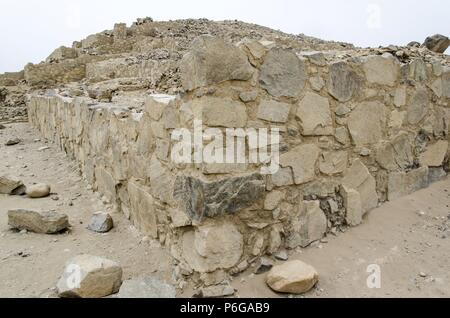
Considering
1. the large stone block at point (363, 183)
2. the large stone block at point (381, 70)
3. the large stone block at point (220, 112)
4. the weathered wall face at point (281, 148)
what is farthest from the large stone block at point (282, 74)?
the large stone block at point (363, 183)

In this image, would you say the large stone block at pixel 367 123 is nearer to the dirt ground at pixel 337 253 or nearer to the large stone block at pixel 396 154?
the large stone block at pixel 396 154

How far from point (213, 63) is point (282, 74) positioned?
502 millimetres

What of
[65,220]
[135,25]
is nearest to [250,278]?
[65,220]

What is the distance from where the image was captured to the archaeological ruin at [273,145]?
216 cm

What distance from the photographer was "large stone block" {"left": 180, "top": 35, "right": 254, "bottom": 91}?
2072 millimetres

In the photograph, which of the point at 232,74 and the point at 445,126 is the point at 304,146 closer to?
the point at 232,74

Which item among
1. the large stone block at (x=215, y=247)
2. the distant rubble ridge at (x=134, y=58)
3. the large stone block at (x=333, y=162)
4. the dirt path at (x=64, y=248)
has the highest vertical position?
the distant rubble ridge at (x=134, y=58)

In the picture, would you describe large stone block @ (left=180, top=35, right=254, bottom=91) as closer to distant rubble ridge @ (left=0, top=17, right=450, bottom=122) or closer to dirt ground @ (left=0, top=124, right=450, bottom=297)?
distant rubble ridge @ (left=0, top=17, right=450, bottom=122)

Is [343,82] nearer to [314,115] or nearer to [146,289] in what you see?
[314,115]

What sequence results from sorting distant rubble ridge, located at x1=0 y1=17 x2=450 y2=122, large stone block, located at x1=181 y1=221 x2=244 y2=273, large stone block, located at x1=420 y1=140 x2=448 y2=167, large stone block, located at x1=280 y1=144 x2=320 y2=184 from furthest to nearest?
distant rubble ridge, located at x1=0 y1=17 x2=450 y2=122, large stone block, located at x1=420 y1=140 x2=448 y2=167, large stone block, located at x1=280 y1=144 x2=320 y2=184, large stone block, located at x1=181 y1=221 x2=244 y2=273

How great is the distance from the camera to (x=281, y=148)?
7.86 ft

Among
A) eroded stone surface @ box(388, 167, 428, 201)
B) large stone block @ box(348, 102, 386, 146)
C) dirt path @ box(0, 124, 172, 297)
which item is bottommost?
dirt path @ box(0, 124, 172, 297)

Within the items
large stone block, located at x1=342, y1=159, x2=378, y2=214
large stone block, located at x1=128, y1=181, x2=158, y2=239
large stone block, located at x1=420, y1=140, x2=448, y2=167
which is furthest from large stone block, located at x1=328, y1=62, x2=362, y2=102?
large stone block, located at x1=128, y1=181, x2=158, y2=239

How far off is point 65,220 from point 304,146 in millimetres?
2107
